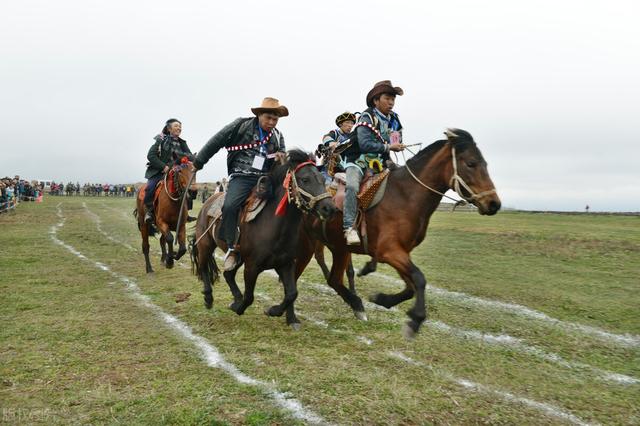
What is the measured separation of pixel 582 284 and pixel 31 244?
652 inches

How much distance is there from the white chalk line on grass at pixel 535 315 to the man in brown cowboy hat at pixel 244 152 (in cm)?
436

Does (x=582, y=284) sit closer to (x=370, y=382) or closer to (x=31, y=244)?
(x=370, y=382)

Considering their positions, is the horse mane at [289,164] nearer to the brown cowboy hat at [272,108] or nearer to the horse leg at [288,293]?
the brown cowboy hat at [272,108]

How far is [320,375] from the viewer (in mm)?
4992

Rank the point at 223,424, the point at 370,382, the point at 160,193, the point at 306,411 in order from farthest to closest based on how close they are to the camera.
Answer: the point at 160,193
the point at 370,382
the point at 306,411
the point at 223,424

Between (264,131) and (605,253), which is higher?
(264,131)

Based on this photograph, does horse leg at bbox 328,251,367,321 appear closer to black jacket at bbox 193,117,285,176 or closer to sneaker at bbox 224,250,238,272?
sneaker at bbox 224,250,238,272

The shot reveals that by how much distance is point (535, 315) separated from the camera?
8031 mm

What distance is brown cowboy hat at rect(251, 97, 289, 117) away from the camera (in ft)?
23.5

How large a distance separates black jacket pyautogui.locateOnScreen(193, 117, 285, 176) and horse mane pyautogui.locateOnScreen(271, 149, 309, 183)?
0.45 meters

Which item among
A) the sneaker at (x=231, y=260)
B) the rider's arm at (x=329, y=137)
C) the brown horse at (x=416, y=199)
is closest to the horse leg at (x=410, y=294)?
the brown horse at (x=416, y=199)

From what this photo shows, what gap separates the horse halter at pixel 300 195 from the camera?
20.2 ft

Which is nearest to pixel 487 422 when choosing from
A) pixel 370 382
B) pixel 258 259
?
pixel 370 382

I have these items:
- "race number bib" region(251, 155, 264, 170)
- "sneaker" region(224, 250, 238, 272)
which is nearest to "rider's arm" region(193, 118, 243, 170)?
"race number bib" region(251, 155, 264, 170)
